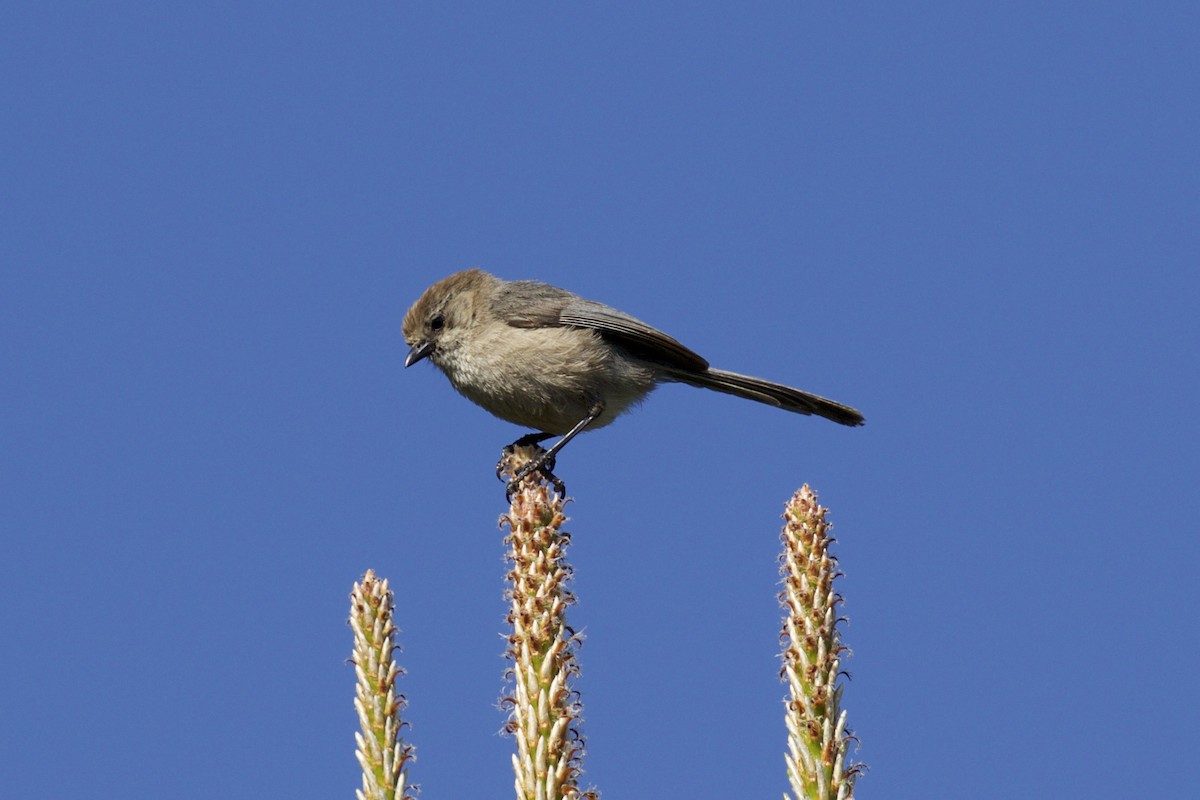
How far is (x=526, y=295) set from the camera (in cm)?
799

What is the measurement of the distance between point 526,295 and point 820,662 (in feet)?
16.9

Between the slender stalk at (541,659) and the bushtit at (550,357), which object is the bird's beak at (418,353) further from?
the slender stalk at (541,659)

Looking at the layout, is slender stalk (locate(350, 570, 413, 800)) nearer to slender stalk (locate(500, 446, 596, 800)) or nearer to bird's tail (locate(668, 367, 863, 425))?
slender stalk (locate(500, 446, 596, 800))

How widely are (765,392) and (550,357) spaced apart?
1510mm

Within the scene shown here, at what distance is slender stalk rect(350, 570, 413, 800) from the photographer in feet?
9.88

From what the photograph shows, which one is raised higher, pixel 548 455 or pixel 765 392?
pixel 765 392

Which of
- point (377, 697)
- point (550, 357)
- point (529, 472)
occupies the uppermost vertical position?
point (550, 357)

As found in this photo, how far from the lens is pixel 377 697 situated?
3.04 m

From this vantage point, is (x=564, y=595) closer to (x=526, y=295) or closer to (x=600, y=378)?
(x=600, y=378)

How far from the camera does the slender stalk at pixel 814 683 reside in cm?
306

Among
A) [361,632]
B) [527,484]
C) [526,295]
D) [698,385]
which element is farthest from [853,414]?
[361,632]

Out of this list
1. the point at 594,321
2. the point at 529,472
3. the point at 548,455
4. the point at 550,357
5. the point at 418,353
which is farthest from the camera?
the point at 418,353

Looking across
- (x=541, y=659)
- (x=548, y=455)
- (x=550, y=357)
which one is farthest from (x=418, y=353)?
(x=541, y=659)

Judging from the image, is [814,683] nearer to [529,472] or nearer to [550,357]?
[529,472]
